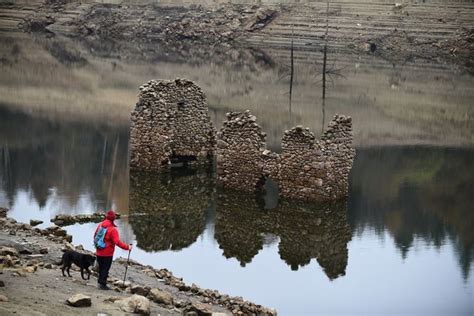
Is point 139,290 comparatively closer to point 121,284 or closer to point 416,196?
point 121,284

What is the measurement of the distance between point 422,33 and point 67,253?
76482 millimetres

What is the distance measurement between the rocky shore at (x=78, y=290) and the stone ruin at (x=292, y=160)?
6.91 m

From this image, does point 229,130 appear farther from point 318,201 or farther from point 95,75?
point 95,75

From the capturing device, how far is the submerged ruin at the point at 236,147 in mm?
25109

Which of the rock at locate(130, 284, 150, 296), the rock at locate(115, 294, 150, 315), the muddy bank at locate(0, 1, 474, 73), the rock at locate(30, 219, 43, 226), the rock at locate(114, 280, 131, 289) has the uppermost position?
the rock at locate(115, 294, 150, 315)

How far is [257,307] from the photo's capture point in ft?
56.1

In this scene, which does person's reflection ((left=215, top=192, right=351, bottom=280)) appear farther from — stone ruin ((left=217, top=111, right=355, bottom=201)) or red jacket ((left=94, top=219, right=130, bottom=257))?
red jacket ((left=94, top=219, right=130, bottom=257))

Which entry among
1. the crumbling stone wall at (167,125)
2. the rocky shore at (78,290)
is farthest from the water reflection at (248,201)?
the rocky shore at (78,290)

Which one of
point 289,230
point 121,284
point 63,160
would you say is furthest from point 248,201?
point 121,284

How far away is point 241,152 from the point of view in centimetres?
2656

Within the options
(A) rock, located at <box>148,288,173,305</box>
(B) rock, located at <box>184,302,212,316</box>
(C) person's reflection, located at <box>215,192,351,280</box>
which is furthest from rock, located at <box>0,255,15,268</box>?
(C) person's reflection, located at <box>215,192,351,280</box>

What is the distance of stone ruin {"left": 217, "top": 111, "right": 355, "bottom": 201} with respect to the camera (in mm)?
25016

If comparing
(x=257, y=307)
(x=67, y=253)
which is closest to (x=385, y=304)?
(x=257, y=307)

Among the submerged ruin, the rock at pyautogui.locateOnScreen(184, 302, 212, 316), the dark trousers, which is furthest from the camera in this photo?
the submerged ruin
